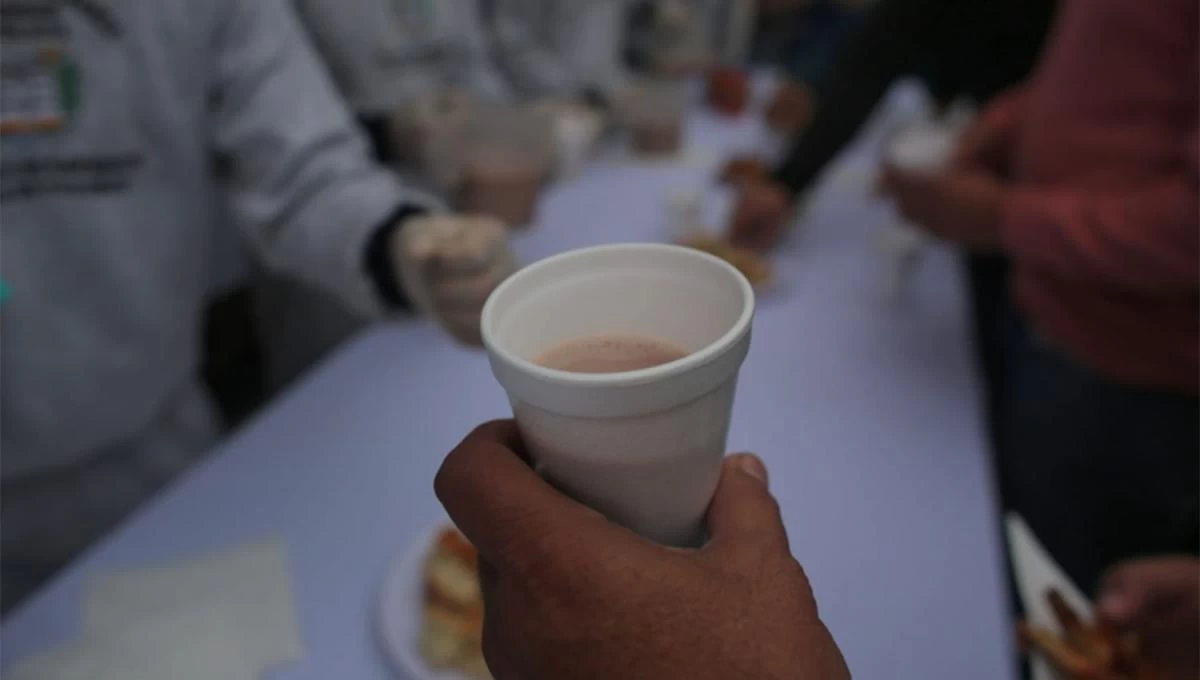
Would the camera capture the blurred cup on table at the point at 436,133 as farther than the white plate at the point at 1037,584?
Yes

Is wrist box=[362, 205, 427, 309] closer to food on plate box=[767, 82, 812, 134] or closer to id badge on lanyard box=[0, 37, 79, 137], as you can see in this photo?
id badge on lanyard box=[0, 37, 79, 137]

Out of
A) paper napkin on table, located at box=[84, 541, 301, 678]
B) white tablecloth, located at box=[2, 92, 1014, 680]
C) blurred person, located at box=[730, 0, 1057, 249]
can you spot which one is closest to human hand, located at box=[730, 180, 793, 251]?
blurred person, located at box=[730, 0, 1057, 249]

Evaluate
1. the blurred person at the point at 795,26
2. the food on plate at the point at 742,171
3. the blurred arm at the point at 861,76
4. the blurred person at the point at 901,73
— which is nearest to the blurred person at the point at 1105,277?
the blurred person at the point at 901,73

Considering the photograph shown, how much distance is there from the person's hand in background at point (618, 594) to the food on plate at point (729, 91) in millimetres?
1904

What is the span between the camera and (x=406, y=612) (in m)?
0.63

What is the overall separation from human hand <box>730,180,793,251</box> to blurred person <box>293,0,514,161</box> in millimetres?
655

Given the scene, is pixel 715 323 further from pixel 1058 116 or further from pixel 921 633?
pixel 1058 116

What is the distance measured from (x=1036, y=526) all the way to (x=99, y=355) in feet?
3.31

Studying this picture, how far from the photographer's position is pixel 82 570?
0.71 metres

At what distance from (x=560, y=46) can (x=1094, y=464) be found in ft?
5.45

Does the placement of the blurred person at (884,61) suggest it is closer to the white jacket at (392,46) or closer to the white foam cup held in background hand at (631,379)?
the white jacket at (392,46)

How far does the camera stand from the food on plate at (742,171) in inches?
62.4

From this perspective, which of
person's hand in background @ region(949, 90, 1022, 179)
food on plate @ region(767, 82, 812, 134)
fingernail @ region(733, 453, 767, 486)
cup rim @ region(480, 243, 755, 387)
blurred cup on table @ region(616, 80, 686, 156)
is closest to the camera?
cup rim @ region(480, 243, 755, 387)

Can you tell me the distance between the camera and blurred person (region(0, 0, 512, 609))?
71 cm
